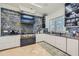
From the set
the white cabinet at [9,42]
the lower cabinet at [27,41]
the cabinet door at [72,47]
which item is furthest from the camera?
the lower cabinet at [27,41]

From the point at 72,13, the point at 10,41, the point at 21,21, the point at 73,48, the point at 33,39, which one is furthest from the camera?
the point at 33,39

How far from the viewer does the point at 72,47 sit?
9.98 feet

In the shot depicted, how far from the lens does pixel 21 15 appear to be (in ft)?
18.1

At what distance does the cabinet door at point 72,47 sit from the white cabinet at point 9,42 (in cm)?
274

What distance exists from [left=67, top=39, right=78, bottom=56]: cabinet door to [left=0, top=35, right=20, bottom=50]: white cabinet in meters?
2.74

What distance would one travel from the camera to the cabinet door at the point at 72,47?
2824 mm

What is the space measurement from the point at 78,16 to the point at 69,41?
105 centimetres

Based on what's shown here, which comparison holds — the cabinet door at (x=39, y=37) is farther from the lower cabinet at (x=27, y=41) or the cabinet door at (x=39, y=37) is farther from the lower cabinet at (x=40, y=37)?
the lower cabinet at (x=27, y=41)

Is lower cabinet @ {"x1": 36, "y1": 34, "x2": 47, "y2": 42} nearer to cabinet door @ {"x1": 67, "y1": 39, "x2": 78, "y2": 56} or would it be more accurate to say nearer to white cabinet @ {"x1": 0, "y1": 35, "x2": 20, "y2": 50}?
white cabinet @ {"x1": 0, "y1": 35, "x2": 20, "y2": 50}

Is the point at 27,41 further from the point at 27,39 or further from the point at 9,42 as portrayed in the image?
the point at 9,42

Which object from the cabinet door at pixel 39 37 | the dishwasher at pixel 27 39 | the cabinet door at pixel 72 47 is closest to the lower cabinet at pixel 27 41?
the dishwasher at pixel 27 39

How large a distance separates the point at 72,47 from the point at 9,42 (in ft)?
9.67

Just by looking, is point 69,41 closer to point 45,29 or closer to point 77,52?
point 77,52

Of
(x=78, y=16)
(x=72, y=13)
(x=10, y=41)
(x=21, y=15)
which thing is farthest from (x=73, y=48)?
(x=21, y=15)
